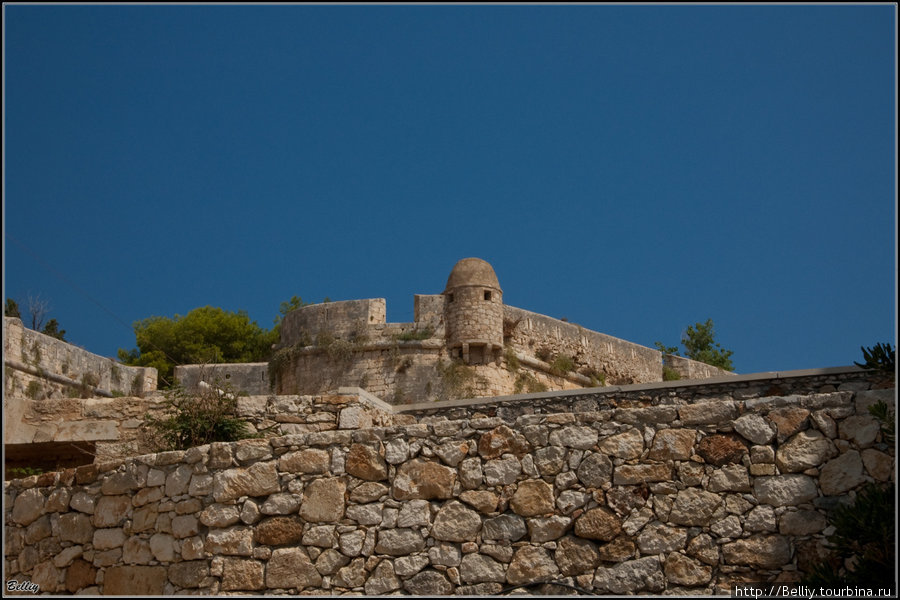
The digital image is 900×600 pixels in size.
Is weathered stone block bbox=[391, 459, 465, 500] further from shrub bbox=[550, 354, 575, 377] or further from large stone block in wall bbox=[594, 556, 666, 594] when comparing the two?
shrub bbox=[550, 354, 575, 377]

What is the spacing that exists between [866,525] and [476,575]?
2748 mm

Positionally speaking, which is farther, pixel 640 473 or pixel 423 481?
pixel 423 481

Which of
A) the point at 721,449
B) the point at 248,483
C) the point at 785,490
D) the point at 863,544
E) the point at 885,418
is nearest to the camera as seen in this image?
the point at 863,544

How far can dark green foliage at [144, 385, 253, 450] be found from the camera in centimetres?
991

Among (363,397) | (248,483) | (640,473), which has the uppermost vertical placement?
(363,397)

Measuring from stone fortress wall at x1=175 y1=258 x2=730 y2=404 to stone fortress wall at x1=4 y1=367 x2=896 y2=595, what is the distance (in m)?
15.4

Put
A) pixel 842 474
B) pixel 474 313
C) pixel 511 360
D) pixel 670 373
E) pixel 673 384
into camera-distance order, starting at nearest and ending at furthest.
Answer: pixel 842 474
pixel 673 384
pixel 474 313
pixel 511 360
pixel 670 373

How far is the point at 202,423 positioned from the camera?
9938 millimetres

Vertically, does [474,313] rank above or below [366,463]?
above

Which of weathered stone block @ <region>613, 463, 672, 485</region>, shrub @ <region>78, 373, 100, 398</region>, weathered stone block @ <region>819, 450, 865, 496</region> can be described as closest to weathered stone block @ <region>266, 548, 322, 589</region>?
weathered stone block @ <region>613, 463, 672, 485</region>

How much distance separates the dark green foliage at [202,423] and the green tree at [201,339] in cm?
2413

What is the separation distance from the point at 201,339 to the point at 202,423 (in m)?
25.8

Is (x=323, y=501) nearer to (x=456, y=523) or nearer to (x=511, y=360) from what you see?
(x=456, y=523)

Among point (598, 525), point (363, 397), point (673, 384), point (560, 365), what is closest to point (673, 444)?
point (598, 525)
